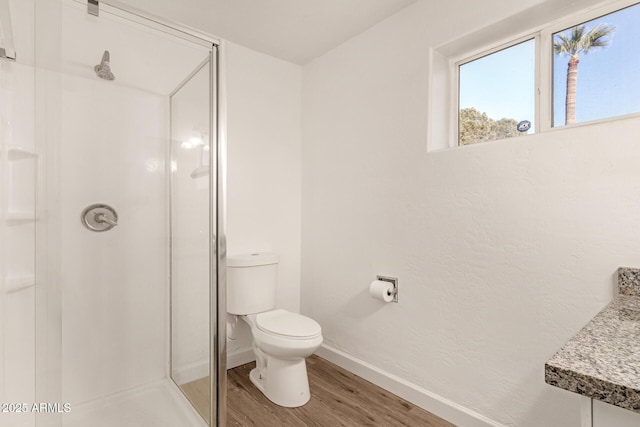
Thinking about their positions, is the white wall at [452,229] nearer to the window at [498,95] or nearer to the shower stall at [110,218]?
the window at [498,95]

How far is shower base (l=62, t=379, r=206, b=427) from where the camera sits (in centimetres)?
154

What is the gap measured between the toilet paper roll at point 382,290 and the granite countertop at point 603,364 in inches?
45.0

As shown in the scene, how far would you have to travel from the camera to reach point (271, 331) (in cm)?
178

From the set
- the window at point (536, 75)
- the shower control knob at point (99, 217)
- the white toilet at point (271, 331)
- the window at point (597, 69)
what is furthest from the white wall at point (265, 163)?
the window at point (597, 69)

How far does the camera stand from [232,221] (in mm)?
2318

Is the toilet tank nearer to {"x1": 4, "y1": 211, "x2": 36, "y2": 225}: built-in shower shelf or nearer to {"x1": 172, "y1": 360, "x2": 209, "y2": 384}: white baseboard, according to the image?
{"x1": 172, "y1": 360, "x2": 209, "y2": 384}: white baseboard

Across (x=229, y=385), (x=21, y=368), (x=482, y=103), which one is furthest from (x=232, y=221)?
(x=482, y=103)

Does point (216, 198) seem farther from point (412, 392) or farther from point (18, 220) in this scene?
point (412, 392)

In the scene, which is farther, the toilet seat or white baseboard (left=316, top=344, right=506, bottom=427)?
the toilet seat

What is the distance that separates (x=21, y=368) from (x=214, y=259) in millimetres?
711

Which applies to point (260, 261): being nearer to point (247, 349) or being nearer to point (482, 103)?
point (247, 349)

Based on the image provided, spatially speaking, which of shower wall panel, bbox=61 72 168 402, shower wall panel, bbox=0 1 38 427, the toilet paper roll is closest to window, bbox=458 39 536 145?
the toilet paper roll

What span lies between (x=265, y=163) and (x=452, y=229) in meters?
1.43

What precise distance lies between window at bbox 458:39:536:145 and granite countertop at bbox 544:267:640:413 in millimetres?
1102
